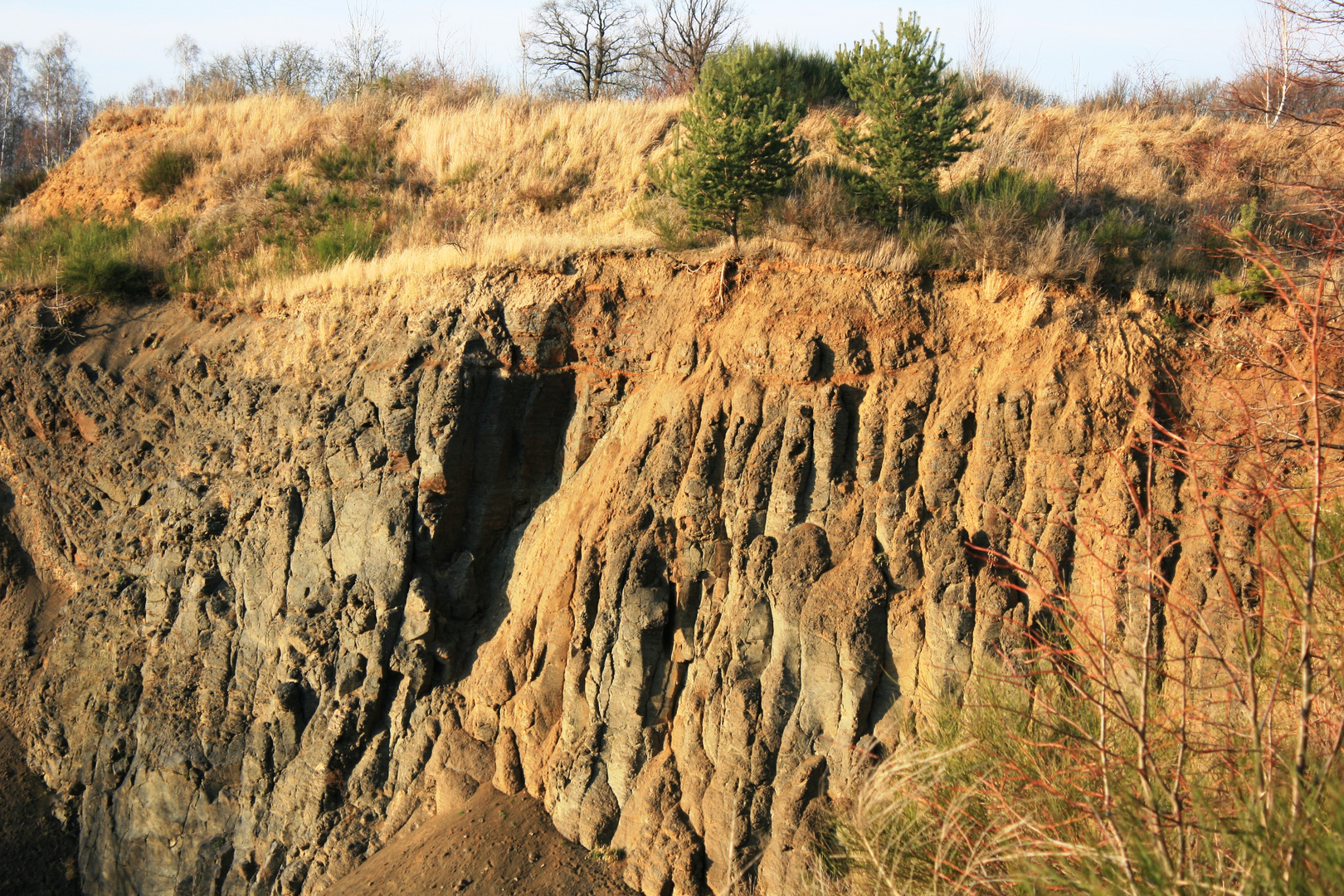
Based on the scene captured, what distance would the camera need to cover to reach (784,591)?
8.55m

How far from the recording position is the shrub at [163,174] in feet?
61.3

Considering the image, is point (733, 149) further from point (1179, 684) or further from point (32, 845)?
point (32, 845)

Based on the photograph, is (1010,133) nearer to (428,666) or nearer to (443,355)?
(443,355)

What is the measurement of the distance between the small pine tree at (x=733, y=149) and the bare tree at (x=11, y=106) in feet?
109

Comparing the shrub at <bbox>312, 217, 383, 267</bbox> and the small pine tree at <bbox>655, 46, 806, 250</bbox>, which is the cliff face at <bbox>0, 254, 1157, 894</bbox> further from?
the shrub at <bbox>312, 217, 383, 267</bbox>

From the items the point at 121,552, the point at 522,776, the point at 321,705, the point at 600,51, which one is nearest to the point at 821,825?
the point at 522,776

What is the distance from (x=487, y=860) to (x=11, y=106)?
41.3 metres

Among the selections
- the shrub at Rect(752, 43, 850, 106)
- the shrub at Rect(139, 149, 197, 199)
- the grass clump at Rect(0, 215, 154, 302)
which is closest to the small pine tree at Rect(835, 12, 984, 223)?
the shrub at Rect(752, 43, 850, 106)

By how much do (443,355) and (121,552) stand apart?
609 centimetres

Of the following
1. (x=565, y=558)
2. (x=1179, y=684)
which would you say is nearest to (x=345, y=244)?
(x=565, y=558)

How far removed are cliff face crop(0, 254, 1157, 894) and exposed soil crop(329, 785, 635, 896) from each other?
0.28 meters

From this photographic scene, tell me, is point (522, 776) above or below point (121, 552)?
below

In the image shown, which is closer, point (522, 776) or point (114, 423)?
point (522, 776)

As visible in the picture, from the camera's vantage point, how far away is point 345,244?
583 inches
